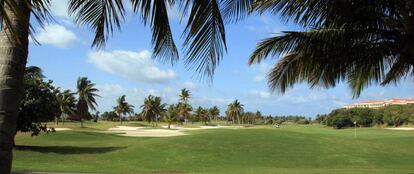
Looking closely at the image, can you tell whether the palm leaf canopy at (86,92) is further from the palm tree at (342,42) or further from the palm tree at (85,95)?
A: the palm tree at (342,42)

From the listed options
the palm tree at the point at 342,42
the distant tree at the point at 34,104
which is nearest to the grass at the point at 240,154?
the distant tree at the point at 34,104

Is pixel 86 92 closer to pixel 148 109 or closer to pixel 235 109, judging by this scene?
pixel 148 109

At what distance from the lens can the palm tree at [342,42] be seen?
30.9 ft

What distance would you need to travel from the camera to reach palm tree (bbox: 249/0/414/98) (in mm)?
9430

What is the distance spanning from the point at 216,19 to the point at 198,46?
357 millimetres

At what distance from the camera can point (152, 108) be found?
392 ft

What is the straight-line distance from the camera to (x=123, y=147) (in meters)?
38.3

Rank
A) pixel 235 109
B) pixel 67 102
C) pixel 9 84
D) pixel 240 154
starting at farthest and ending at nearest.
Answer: pixel 235 109, pixel 67 102, pixel 240 154, pixel 9 84

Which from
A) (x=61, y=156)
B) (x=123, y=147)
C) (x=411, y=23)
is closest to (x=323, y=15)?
(x=411, y=23)

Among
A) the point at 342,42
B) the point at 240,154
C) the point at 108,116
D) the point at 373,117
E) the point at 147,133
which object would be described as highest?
the point at 108,116

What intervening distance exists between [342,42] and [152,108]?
110668 mm

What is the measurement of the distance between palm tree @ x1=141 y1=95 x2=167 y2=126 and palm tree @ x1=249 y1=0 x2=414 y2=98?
10699 centimetres

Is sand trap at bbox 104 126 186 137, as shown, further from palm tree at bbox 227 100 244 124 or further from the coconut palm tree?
palm tree at bbox 227 100 244 124

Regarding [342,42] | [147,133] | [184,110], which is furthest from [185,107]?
[342,42]
